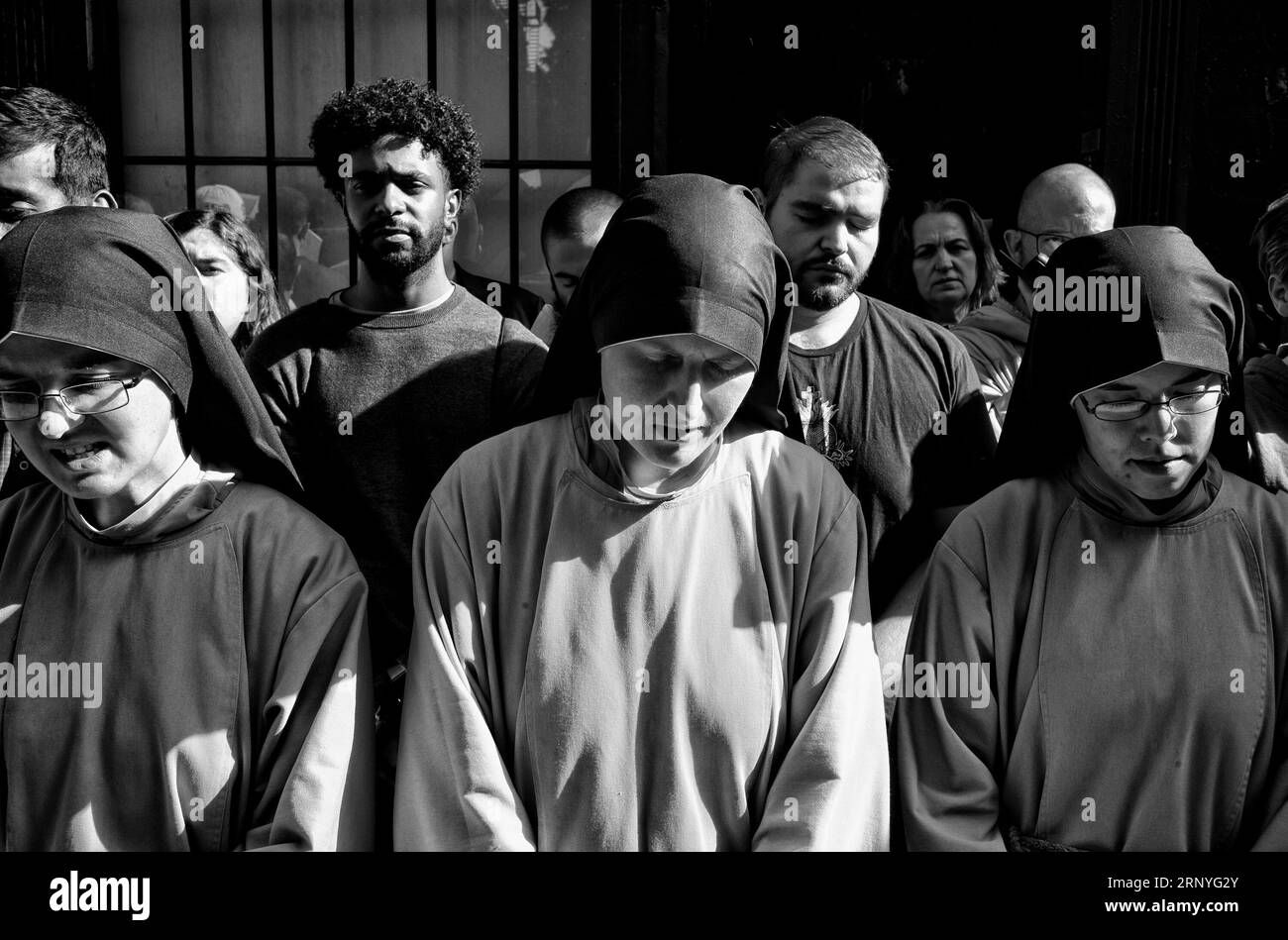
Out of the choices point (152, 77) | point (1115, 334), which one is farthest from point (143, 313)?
point (152, 77)

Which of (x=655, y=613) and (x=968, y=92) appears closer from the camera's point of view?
(x=655, y=613)

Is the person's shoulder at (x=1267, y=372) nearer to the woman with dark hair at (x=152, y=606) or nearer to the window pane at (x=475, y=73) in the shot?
the woman with dark hair at (x=152, y=606)

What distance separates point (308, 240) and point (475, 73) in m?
1.09

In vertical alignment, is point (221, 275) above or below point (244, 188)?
below

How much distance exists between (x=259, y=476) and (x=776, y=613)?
106 cm

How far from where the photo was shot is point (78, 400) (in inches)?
93.1

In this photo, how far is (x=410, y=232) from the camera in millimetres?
3367

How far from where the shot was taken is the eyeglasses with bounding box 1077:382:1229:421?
2525 millimetres

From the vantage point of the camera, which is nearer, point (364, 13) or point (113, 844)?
point (113, 844)

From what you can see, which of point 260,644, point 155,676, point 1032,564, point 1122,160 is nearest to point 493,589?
point 260,644

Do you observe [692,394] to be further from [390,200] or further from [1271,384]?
[1271,384]

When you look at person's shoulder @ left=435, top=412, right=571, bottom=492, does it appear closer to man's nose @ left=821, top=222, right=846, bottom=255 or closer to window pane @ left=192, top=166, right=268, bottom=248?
man's nose @ left=821, top=222, right=846, bottom=255

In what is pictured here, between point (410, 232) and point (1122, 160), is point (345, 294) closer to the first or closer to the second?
point (410, 232)

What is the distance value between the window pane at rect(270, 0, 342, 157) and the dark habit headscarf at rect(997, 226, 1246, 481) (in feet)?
14.1
